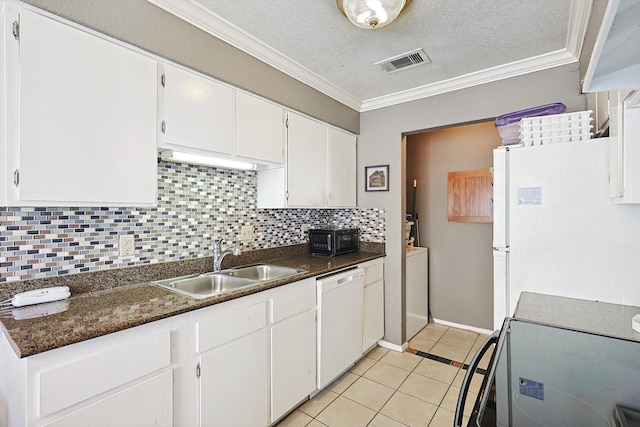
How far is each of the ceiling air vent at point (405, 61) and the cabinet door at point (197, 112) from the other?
1170mm

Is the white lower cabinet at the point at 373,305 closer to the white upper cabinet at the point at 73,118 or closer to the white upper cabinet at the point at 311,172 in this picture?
the white upper cabinet at the point at 311,172

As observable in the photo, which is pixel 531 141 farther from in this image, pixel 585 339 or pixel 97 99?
pixel 97 99

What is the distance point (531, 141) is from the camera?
5.38ft

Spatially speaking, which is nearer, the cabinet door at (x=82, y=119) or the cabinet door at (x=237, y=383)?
the cabinet door at (x=82, y=119)

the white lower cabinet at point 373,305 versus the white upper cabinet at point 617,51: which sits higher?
the white upper cabinet at point 617,51

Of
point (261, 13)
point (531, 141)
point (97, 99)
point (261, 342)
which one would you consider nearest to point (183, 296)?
point (261, 342)

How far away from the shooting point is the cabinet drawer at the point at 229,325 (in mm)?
1413

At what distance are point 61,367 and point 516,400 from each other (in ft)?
4.63

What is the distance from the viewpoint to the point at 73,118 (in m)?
1.27

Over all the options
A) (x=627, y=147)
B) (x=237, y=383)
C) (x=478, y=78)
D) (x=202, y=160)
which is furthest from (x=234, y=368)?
(x=478, y=78)

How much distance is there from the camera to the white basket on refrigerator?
1.54 m

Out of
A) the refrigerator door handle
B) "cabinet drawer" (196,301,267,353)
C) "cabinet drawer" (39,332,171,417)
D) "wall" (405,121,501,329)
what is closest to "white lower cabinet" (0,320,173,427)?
"cabinet drawer" (39,332,171,417)

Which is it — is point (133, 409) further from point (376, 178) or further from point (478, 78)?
point (478, 78)

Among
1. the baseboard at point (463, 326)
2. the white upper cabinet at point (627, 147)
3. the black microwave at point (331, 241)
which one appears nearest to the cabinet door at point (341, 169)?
the black microwave at point (331, 241)
